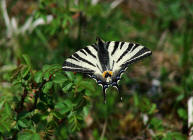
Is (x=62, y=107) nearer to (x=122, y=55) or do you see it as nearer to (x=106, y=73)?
(x=106, y=73)

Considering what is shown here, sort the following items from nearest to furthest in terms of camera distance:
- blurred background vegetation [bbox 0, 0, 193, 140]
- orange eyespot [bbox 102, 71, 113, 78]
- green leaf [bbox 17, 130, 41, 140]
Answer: green leaf [bbox 17, 130, 41, 140], blurred background vegetation [bbox 0, 0, 193, 140], orange eyespot [bbox 102, 71, 113, 78]

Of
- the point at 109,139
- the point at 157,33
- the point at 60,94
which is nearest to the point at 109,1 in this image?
the point at 157,33

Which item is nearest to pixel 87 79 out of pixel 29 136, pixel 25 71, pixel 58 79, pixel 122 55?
pixel 122 55

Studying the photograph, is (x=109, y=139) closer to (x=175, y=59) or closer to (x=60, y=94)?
(x=60, y=94)

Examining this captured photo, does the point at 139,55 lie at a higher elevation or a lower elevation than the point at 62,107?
higher

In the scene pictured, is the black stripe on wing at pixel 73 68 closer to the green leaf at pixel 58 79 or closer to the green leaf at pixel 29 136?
the green leaf at pixel 58 79

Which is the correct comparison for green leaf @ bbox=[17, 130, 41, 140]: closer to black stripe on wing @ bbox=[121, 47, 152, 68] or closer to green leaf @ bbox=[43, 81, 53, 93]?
green leaf @ bbox=[43, 81, 53, 93]

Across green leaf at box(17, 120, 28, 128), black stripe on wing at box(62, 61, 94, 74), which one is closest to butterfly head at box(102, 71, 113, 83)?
black stripe on wing at box(62, 61, 94, 74)
